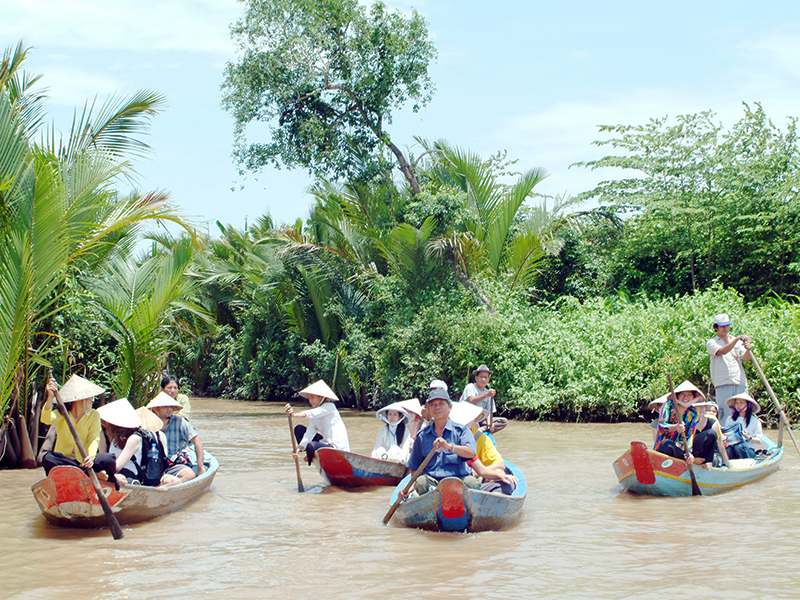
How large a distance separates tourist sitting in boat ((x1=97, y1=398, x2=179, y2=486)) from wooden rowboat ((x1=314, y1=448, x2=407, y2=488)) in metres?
1.94

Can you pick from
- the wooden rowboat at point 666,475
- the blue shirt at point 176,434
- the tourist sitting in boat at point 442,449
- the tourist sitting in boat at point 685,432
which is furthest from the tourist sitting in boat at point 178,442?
the tourist sitting in boat at point 685,432

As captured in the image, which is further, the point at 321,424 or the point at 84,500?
the point at 321,424

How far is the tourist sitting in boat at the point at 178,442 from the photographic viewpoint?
836 cm

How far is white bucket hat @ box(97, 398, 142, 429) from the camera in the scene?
730cm

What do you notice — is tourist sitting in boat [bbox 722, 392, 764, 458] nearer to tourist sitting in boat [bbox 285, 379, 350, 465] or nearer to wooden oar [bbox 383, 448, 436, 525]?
wooden oar [bbox 383, 448, 436, 525]

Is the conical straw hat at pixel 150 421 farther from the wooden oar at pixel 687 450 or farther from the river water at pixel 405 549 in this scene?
the wooden oar at pixel 687 450

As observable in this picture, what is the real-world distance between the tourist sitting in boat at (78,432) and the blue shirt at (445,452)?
2821mm

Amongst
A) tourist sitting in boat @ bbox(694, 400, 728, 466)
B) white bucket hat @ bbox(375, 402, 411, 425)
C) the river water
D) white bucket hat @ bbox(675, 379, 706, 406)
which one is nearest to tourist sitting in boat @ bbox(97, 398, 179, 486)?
the river water

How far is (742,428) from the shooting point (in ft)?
32.0

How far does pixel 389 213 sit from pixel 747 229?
8.59 meters

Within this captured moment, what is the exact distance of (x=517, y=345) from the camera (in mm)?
17828

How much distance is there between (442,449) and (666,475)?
306 centimetres

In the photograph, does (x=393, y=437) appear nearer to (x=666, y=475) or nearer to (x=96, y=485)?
(x=666, y=475)

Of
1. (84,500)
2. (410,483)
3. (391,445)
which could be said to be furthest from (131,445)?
(391,445)
